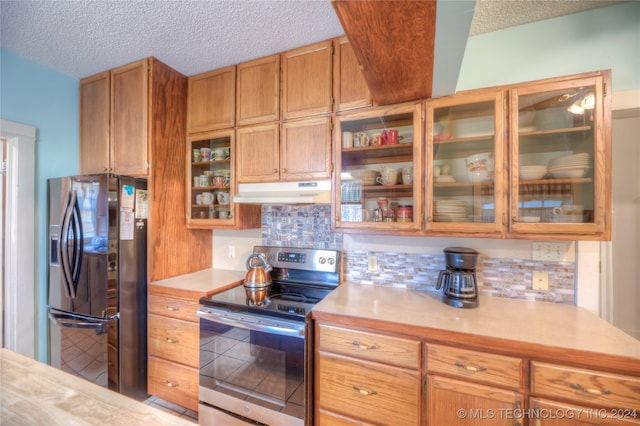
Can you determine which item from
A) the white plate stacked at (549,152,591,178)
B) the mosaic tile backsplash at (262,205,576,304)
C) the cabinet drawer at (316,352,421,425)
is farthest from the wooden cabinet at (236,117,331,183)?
the white plate stacked at (549,152,591,178)

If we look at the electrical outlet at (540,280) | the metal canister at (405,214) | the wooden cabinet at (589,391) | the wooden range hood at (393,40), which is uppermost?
the wooden range hood at (393,40)

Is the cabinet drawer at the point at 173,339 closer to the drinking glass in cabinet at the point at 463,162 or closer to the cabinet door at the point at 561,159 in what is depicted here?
the drinking glass in cabinet at the point at 463,162

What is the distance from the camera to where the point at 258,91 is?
6.38ft

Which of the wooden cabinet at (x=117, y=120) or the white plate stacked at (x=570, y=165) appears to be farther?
the wooden cabinet at (x=117, y=120)

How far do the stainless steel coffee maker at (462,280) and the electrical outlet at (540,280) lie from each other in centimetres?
41

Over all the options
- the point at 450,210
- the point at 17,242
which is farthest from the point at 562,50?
the point at 17,242

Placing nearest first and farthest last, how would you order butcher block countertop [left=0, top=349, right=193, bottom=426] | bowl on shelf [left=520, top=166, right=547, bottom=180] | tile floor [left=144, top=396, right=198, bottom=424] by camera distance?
butcher block countertop [left=0, top=349, right=193, bottom=426] < bowl on shelf [left=520, top=166, right=547, bottom=180] < tile floor [left=144, top=396, right=198, bottom=424]

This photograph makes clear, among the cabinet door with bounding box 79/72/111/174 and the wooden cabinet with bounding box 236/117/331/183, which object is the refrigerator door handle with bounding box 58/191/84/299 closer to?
the cabinet door with bounding box 79/72/111/174

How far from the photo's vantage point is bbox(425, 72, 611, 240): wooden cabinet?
1.25 metres

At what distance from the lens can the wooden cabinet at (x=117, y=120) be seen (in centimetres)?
194

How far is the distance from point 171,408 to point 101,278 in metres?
1.07

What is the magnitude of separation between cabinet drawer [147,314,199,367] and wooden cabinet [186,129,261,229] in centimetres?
74

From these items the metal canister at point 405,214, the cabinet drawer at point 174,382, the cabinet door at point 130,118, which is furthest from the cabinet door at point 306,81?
the cabinet drawer at point 174,382

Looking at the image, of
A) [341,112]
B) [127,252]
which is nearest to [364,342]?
[341,112]
